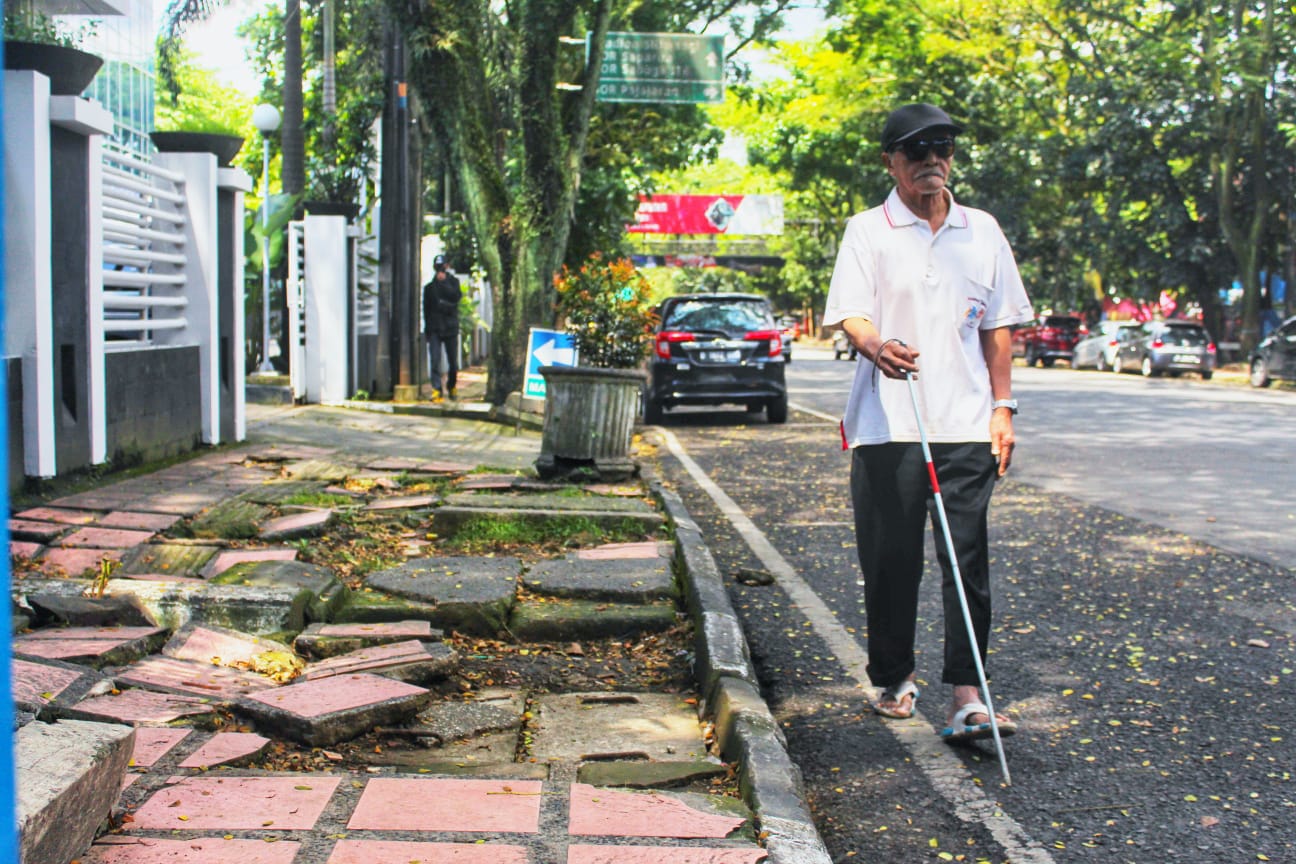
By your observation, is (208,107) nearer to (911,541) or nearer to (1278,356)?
(1278,356)

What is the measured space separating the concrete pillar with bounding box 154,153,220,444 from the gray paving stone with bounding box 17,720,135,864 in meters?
7.67

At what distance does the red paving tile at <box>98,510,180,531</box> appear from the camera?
21.7 ft

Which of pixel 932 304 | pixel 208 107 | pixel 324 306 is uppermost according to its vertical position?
pixel 208 107

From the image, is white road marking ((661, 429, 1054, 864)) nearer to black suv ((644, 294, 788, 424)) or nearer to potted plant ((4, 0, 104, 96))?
potted plant ((4, 0, 104, 96))

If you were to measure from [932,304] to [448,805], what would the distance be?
211 centimetres

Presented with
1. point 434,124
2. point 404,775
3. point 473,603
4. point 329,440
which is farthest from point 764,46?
point 404,775

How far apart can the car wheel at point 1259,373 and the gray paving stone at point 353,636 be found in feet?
85.3

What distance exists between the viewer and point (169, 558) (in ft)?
19.9

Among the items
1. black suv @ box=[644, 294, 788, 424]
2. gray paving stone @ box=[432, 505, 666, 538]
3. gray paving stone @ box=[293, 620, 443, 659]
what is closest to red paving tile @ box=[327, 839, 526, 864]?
gray paving stone @ box=[293, 620, 443, 659]

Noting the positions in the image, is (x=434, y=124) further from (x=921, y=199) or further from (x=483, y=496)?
(x=921, y=199)

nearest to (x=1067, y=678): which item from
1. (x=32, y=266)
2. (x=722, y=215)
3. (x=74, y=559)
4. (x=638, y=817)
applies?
(x=638, y=817)

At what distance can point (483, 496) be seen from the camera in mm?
8375

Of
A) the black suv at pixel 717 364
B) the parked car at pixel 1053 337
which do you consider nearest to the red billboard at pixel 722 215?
the parked car at pixel 1053 337

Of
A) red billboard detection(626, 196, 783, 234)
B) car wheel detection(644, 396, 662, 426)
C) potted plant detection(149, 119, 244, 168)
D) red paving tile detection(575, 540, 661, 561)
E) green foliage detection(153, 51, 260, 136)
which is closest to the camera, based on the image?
red paving tile detection(575, 540, 661, 561)
